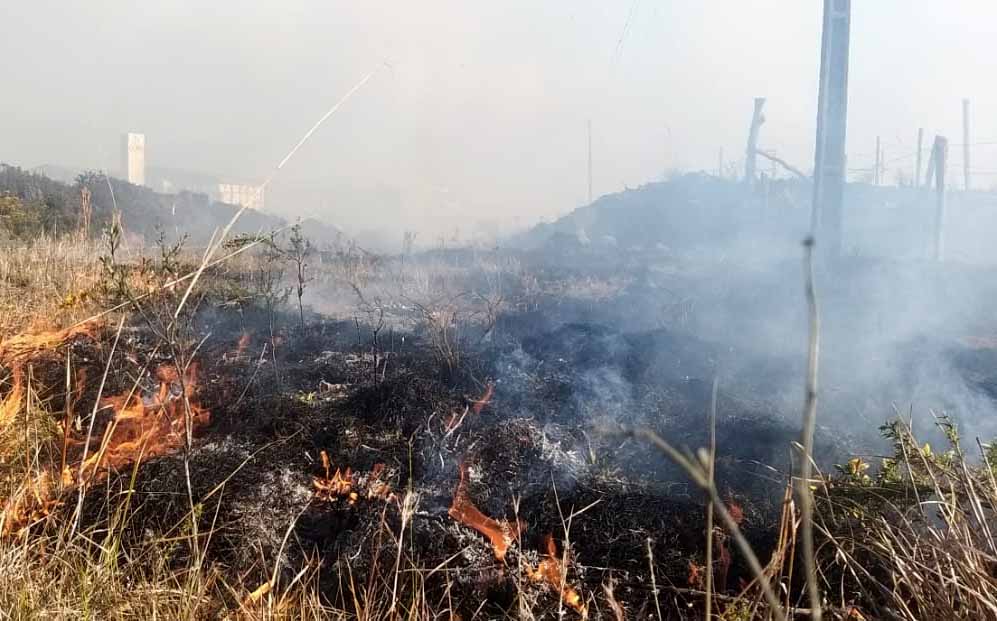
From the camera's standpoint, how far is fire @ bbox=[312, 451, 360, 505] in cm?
351

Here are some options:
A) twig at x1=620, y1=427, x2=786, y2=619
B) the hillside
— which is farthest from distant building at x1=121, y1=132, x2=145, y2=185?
twig at x1=620, y1=427, x2=786, y2=619

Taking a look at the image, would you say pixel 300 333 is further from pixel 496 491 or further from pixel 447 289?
pixel 447 289

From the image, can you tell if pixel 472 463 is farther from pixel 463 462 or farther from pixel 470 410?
pixel 470 410

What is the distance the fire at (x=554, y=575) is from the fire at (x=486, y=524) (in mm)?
181

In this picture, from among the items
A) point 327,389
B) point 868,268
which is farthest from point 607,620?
point 868,268

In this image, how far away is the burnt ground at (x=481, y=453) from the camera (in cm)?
302

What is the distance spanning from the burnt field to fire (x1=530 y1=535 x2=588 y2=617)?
0.02 m

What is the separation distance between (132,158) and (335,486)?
2809 centimetres

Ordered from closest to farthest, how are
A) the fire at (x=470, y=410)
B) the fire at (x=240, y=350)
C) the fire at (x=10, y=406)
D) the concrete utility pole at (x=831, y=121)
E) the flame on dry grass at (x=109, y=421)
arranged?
the flame on dry grass at (x=109, y=421), the fire at (x=10, y=406), the fire at (x=470, y=410), the fire at (x=240, y=350), the concrete utility pole at (x=831, y=121)

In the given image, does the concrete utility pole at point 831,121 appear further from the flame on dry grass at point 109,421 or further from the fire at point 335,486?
the flame on dry grass at point 109,421

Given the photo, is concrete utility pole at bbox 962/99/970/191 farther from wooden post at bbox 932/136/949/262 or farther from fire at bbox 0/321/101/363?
fire at bbox 0/321/101/363

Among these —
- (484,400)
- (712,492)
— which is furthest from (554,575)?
(712,492)

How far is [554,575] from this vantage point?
9.76 feet

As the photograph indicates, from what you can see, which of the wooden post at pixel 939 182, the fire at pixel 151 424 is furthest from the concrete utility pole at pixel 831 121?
the fire at pixel 151 424
